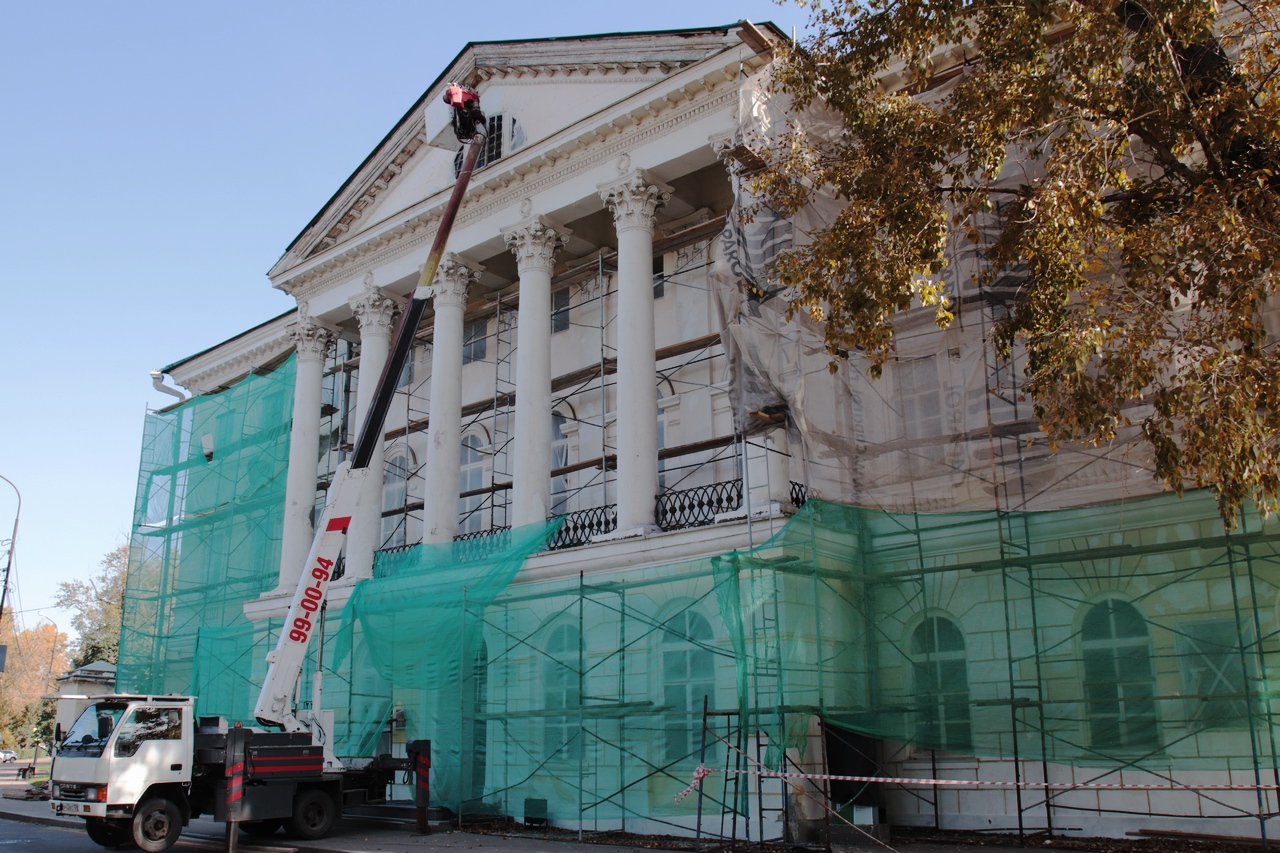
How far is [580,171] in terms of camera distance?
21484 mm

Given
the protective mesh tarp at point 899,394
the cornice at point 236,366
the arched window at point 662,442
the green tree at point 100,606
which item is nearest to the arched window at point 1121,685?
the protective mesh tarp at point 899,394

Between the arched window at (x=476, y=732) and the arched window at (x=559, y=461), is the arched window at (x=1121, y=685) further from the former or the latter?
the arched window at (x=559, y=461)

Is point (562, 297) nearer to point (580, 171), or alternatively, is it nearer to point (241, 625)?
point (580, 171)

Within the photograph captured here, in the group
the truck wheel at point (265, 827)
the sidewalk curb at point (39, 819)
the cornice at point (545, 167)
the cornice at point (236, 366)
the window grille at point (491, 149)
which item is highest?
the window grille at point (491, 149)

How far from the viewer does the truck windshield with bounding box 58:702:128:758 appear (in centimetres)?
1497

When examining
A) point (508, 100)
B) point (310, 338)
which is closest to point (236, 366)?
point (310, 338)

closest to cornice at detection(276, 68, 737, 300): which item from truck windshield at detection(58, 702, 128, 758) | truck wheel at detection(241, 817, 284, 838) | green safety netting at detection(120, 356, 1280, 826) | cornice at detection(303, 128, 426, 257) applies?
cornice at detection(303, 128, 426, 257)

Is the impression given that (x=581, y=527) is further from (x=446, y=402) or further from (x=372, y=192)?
(x=372, y=192)

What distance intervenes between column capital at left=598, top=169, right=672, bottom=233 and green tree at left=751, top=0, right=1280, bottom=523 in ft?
27.9

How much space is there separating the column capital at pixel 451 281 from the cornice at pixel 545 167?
869mm

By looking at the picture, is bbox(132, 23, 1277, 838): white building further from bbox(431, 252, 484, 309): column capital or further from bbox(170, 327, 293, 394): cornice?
bbox(170, 327, 293, 394): cornice

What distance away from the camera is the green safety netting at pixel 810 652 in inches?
476

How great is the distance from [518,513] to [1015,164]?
10.4 m

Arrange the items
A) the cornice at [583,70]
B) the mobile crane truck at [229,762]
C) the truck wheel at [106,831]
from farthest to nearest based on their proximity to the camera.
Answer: the cornice at [583,70] → the truck wheel at [106,831] → the mobile crane truck at [229,762]
